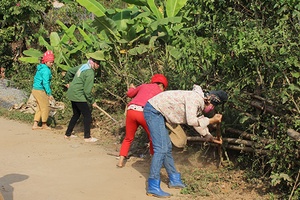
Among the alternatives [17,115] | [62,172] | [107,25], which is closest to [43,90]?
[17,115]

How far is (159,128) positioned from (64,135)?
399cm

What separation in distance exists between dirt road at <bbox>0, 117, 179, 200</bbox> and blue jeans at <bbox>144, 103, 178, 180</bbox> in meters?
0.34

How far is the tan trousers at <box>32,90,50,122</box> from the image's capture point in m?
10.8

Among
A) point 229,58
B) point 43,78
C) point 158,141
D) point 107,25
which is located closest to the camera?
point 158,141

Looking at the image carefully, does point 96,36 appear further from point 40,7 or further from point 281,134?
point 281,134

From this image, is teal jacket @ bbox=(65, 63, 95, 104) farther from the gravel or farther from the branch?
the branch

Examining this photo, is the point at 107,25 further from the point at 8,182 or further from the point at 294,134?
the point at 294,134

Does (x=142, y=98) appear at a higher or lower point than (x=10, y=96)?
higher

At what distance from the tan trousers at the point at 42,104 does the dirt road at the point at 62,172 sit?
2.44ft

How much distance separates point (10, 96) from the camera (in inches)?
532

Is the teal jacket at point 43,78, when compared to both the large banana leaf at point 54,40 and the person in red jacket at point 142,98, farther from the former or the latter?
the person in red jacket at point 142,98

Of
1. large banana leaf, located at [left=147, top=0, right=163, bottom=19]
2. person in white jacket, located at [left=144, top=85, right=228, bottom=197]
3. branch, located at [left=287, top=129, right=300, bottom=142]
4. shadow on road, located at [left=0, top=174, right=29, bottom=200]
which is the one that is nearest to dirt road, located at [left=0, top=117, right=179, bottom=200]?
shadow on road, located at [left=0, top=174, right=29, bottom=200]

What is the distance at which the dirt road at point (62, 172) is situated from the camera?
22.0ft

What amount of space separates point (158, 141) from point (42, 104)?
463 cm
